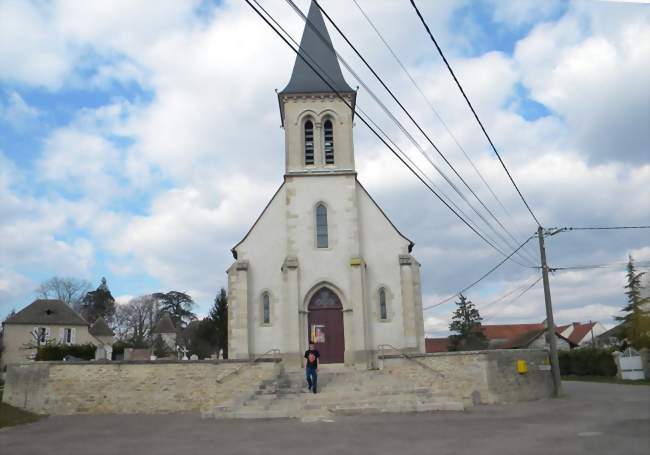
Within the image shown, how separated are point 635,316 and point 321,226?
19.4 meters

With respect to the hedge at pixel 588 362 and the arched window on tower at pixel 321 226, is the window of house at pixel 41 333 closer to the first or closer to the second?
the arched window on tower at pixel 321 226

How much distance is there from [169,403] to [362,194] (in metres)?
11.5

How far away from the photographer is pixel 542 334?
174 feet

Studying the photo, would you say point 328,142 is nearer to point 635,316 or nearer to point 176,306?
point 635,316

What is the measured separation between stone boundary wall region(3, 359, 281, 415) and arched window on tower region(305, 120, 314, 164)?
10.1 m

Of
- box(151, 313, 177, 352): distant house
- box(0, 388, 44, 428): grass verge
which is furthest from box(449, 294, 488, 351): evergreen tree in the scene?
box(0, 388, 44, 428): grass verge

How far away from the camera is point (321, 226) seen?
2369cm

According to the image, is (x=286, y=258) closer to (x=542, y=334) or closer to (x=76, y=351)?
(x=76, y=351)

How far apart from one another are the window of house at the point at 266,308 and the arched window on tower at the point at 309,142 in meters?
6.16

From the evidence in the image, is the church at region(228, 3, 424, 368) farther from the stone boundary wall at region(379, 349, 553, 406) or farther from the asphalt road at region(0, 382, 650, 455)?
the asphalt road at region(0, 382, 650, 455)

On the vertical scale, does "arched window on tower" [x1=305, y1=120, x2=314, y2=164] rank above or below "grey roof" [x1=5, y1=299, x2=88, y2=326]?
above

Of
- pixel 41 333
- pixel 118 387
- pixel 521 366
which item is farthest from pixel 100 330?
pixel 521 366

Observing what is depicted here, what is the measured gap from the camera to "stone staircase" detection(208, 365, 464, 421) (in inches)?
602

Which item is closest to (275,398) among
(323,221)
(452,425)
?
(452,425)
